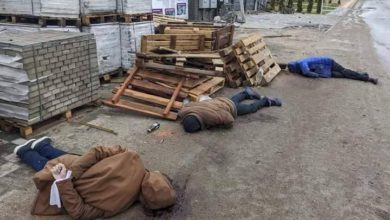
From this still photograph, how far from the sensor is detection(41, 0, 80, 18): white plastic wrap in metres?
7.45

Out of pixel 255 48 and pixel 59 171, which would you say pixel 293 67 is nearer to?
pixel 255 48

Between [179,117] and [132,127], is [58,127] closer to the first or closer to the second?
[132,127]

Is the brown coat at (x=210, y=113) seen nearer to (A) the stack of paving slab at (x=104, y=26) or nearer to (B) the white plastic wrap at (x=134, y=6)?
(A) the stack of paving slab at (x=104, y=26)

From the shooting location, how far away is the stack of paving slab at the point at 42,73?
17.9ft

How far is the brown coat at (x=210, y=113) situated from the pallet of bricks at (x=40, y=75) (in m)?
1.81

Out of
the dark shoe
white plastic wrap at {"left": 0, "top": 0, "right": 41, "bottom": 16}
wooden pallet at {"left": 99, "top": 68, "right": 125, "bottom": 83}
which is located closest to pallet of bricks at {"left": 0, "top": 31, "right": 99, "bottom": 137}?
white plastic wrap at {"left": 0, "top": 0, "right": 41, "bottom": 16}

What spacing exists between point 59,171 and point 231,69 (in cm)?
556

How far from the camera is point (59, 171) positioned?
3805 mm

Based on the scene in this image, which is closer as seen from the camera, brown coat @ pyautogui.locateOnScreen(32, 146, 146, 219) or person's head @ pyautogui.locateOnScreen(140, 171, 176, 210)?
brown coat @ pyautogui.locateOnScreen(32, 146, 146, 219)

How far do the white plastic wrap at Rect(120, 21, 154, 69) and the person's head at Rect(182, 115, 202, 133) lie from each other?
8.90ft

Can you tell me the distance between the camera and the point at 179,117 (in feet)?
20.7

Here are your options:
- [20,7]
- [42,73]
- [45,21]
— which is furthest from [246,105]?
[20,7]

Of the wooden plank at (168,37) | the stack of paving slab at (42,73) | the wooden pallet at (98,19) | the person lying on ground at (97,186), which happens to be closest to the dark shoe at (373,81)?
the wooden plank at (168,37)

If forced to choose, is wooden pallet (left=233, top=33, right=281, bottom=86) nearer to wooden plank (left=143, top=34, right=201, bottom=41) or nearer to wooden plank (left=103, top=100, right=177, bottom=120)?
wooden plank (left=143, top=34, right=201, bottom=41)
